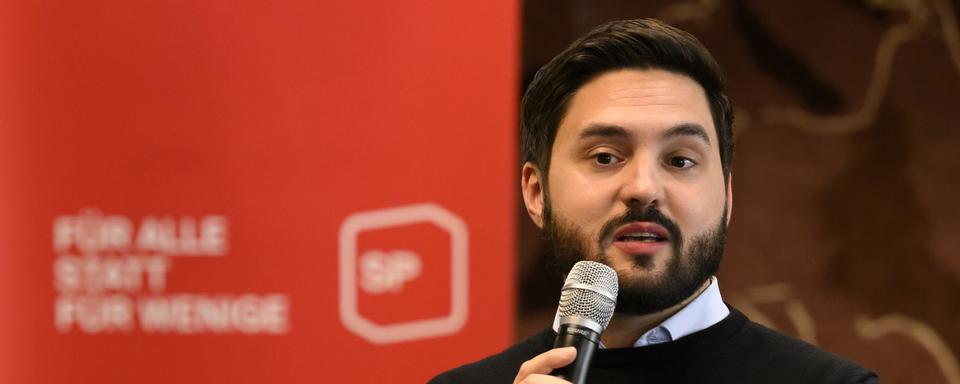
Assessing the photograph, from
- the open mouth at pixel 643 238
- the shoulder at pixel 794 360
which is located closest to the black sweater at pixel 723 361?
the shoulder at pixel 794 360

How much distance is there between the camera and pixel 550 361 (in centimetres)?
130

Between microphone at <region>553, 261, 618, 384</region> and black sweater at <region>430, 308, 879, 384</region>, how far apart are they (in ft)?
0.51

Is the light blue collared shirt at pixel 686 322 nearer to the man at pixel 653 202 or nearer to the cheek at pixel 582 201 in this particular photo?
the man at pixel 653 202

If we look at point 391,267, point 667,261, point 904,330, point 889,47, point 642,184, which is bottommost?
point 904,330

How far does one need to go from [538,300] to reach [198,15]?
3.85 feet

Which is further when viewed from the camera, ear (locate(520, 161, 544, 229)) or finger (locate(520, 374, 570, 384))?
ear (locate(520, 161, 544, 229))

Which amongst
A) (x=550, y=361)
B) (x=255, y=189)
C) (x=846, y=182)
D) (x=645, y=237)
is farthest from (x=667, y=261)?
(x=846, y=182)

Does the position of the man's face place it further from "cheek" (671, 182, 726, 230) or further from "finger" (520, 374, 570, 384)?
"finger" (520, 374, 570, 384)

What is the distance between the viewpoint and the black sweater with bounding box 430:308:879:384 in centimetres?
154

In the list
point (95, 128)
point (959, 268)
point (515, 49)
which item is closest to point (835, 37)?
point (959, 268)

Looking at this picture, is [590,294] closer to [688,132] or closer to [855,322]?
[688,132]

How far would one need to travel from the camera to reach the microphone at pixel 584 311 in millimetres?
1314

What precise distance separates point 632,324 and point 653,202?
0.19 metres

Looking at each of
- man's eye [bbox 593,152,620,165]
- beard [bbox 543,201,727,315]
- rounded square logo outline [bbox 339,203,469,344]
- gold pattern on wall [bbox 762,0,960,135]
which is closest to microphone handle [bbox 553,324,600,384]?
beard [bbox 543,201,727,315]
